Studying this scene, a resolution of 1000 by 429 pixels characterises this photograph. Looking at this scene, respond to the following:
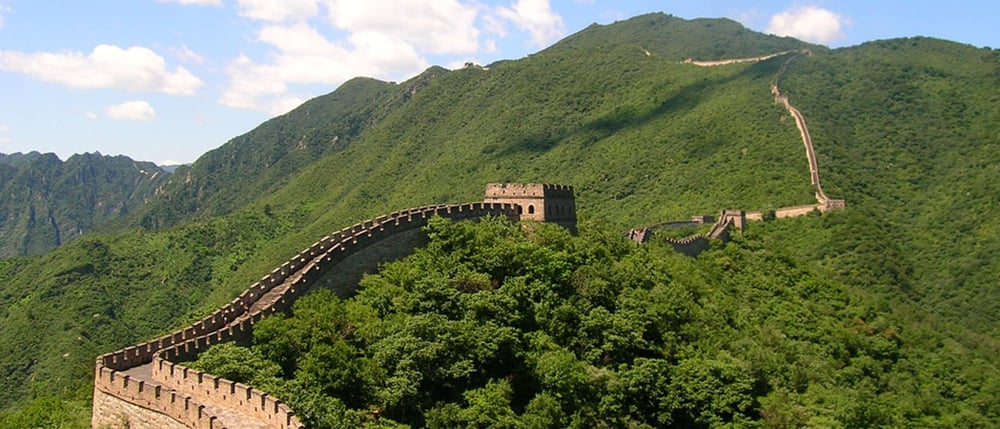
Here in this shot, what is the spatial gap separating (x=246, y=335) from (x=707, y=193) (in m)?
57.9

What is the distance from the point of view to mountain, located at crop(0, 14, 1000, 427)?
5328 centimetres

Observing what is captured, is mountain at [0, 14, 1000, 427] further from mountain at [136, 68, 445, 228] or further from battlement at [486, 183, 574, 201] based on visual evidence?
mountain at [136, 68, 445, 228]

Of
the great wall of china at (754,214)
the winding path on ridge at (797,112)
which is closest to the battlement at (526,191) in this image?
the great wall of china at (754,214)

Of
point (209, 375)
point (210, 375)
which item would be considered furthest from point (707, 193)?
point (209, 375)

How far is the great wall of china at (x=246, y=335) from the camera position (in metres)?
20.2

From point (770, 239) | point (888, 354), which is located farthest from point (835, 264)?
point (888, 354)

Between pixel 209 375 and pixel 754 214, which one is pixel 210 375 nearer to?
pixel 209 375

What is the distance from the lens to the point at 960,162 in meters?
85.7

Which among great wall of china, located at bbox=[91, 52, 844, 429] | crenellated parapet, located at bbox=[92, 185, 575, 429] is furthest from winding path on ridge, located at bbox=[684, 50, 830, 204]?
crenellated parapet, located at bbox=[92, 185, 575, 429]

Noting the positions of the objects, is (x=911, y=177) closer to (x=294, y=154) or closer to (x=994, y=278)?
(x=994, y=278)

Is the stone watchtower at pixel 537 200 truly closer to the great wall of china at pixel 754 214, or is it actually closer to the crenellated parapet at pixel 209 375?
the crenellated parapet at pixel 209 375

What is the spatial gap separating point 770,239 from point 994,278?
54.1 ft

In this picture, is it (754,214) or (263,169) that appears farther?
(263,169)

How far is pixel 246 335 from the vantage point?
2689 centimetres
